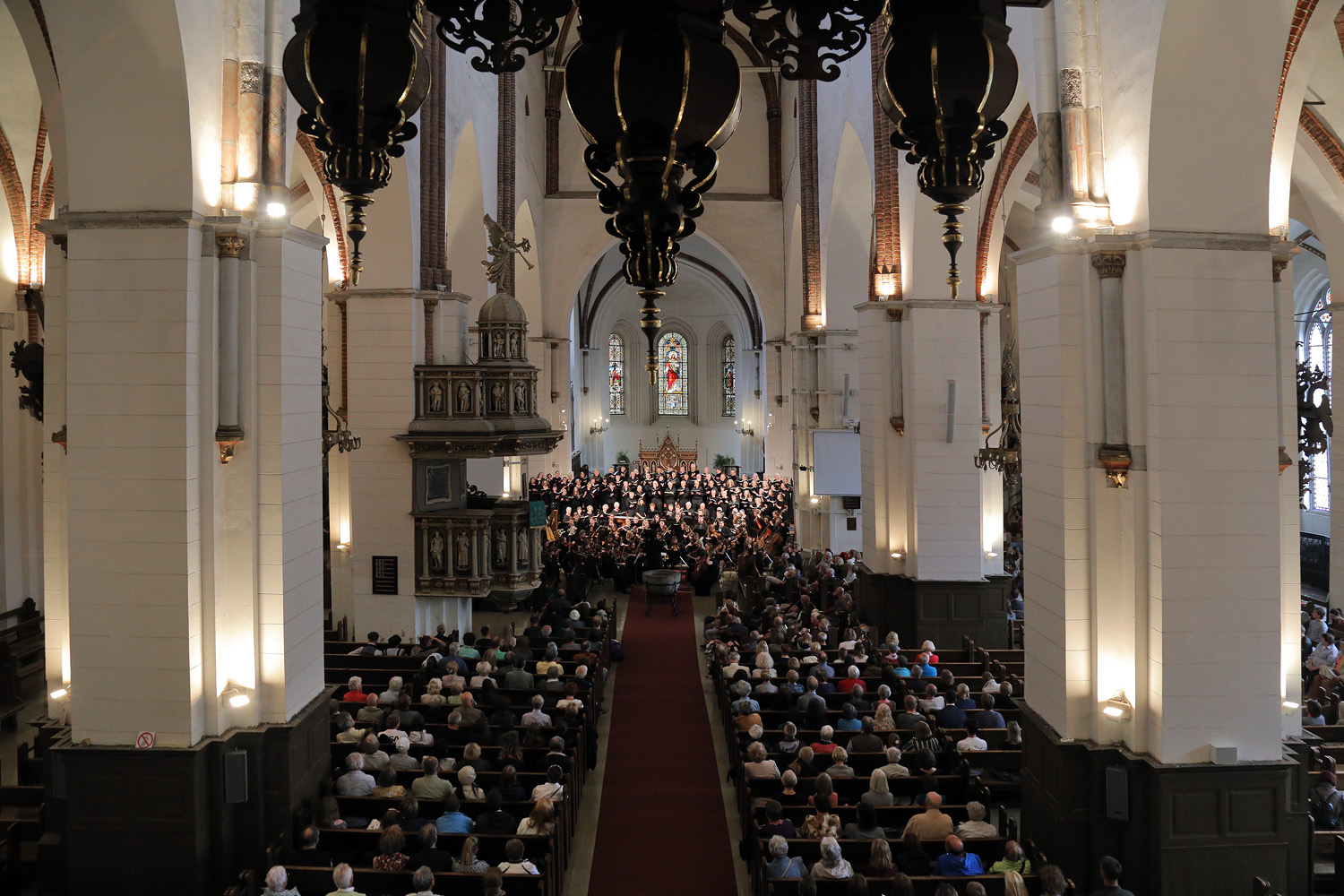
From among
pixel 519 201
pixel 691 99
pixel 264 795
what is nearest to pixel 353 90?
pixel 691 99

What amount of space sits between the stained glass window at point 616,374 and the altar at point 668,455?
7.19 feet

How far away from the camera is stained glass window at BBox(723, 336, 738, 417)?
44.1 metres

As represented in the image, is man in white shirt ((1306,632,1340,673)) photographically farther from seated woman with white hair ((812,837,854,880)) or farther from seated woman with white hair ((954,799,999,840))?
seated woman with white hair ((812,837,854,880))

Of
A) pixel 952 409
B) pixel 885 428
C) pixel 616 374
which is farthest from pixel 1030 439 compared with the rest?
pixel 616 374

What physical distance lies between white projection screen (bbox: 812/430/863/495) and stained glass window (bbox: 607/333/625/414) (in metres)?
26.5

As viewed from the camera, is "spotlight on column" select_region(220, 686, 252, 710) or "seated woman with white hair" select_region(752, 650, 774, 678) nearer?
"spotlight on column" select_region(220, 686, 252, 710)

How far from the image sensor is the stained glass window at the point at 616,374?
146 feet

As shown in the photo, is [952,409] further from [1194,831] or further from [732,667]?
[1194,831]

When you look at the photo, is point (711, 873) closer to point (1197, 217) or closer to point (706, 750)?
point (706, 750)

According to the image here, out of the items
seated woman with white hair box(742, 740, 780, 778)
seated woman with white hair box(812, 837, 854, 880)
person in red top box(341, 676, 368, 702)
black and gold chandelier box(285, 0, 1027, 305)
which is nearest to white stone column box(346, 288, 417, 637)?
person in red top box(341, 676, 368, 702)

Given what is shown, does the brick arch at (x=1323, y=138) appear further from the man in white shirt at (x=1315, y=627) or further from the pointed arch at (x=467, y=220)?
the pointed arch at (x=467, y=220)

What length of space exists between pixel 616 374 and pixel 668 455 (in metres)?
4.70

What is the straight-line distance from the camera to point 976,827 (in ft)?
23.3

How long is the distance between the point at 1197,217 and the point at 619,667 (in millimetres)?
10434
